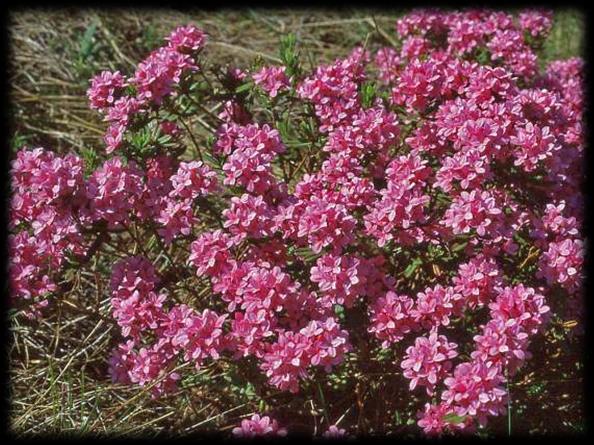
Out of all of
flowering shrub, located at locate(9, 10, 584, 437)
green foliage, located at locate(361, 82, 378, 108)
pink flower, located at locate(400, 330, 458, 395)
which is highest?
green foliage, located at locate(361, 82, 378, 108)

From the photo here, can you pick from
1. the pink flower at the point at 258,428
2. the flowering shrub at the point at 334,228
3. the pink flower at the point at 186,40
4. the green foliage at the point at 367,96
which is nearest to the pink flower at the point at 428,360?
the flowering shrub at the point at 334,228

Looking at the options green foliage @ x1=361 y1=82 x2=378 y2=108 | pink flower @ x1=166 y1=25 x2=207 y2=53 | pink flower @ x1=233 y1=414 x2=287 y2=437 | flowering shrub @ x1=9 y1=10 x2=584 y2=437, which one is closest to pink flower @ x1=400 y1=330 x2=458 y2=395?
flowering shrub @ x1=9 y1=10 x2=584 y2=437

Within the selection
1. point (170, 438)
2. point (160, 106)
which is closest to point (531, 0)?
point (160, 106)

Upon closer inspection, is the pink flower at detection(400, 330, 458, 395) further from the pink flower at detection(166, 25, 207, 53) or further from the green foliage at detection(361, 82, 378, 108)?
the pink flower at detection(166, 25, 207, 53)

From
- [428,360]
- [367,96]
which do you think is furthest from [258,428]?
[367,96]

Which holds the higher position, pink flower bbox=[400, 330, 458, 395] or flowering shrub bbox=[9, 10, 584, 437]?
flowering shrub bbox=[9, 10, 584, 437]

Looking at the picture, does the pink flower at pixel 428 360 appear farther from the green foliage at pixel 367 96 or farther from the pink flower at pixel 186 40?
the pink flower at pixel 186 40

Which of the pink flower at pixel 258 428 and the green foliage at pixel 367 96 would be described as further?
the green foliage at pixel 367 96

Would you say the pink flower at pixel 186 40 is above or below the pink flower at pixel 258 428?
above

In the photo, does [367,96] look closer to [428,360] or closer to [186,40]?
[186,40]
